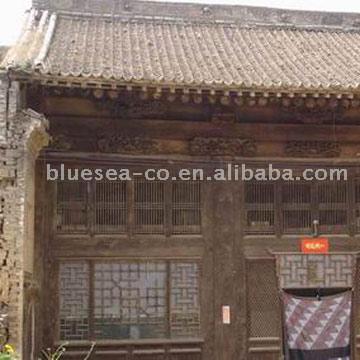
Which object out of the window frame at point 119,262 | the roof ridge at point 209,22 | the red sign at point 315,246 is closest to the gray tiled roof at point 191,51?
the roof ridge at point 209,22

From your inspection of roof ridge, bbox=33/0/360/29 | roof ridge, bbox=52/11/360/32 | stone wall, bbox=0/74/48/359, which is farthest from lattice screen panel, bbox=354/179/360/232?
stone wall, bbox=0/74/48/359

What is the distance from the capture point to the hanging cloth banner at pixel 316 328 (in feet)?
33.5

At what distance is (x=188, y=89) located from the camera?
917 centimetres

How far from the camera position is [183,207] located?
1034 centimetres

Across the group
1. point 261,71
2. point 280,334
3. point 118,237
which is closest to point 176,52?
point 261,71

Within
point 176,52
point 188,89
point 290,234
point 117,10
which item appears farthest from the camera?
point 117,10

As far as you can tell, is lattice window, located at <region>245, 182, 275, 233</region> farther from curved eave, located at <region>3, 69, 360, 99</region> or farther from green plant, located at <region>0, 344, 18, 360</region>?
green plant, located at <region>0, 344, 18, 360</region>

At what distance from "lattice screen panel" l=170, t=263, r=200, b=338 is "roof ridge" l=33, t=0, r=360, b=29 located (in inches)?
227

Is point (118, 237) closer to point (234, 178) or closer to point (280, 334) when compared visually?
point (234, 178)

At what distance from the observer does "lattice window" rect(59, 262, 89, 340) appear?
9828 millimetres

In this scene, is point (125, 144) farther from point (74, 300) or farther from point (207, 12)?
point (207, 12)

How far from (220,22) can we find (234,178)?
14.9 ft

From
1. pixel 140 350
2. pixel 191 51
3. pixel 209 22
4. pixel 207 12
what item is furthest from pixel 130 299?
pixel 207 12

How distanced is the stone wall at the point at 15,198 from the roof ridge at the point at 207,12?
197 inches
